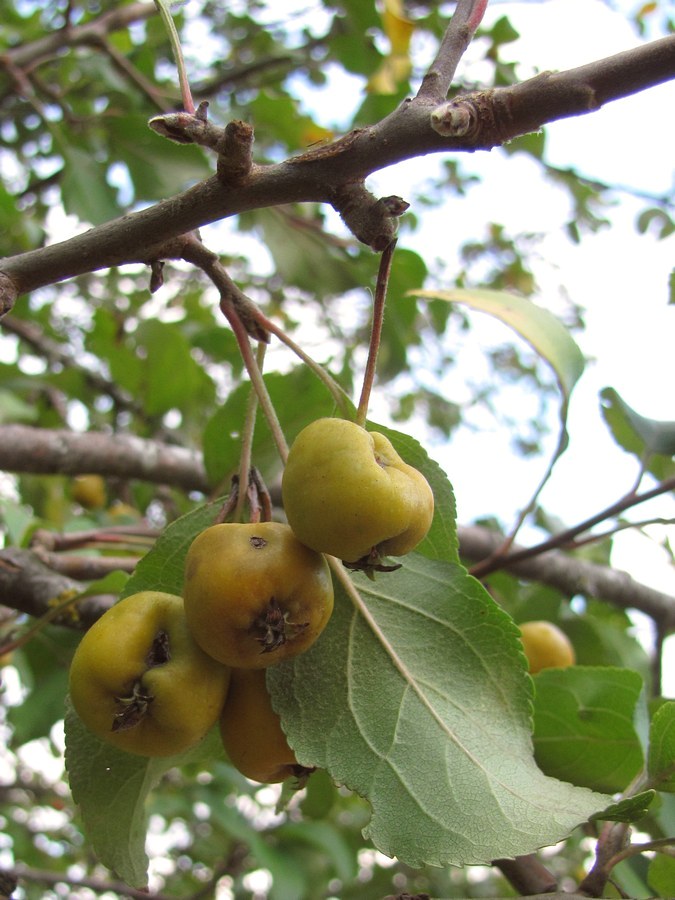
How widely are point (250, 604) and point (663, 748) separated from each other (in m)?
0.55

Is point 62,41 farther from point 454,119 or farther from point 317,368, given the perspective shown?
point 454,119

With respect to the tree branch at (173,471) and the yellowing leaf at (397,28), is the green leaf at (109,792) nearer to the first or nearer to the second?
the tree branch at (173,471)

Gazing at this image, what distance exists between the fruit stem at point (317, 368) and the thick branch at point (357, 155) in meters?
0.20

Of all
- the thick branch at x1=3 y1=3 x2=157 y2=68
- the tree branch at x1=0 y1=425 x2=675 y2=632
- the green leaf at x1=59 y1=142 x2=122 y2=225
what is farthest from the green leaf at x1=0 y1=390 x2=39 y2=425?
the thick branch at x1=3 y1=3 x2=157 y2=68

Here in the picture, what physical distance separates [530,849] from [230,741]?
336mm

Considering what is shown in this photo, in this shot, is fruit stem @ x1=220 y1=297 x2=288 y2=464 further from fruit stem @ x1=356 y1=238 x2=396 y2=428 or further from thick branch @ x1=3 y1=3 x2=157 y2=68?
thick branch @ x1=3 y1=3 x2=157 y2=68

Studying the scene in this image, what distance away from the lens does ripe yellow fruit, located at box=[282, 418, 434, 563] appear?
80cm

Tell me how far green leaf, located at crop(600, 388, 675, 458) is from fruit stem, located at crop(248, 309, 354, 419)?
0.84 m

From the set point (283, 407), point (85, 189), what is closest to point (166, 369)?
point (85, 189)

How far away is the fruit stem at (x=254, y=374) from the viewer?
40.9 inches

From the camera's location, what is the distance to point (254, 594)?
0.81m

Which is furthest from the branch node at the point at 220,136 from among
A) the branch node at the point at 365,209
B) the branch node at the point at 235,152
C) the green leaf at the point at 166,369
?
the green leaf at the point at 166,369

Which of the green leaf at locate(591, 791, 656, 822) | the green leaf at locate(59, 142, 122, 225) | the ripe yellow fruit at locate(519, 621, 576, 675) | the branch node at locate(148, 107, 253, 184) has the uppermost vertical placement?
the green leaf at locate(59, 142, 122, 225)

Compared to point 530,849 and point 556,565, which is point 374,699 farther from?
point 556,565
